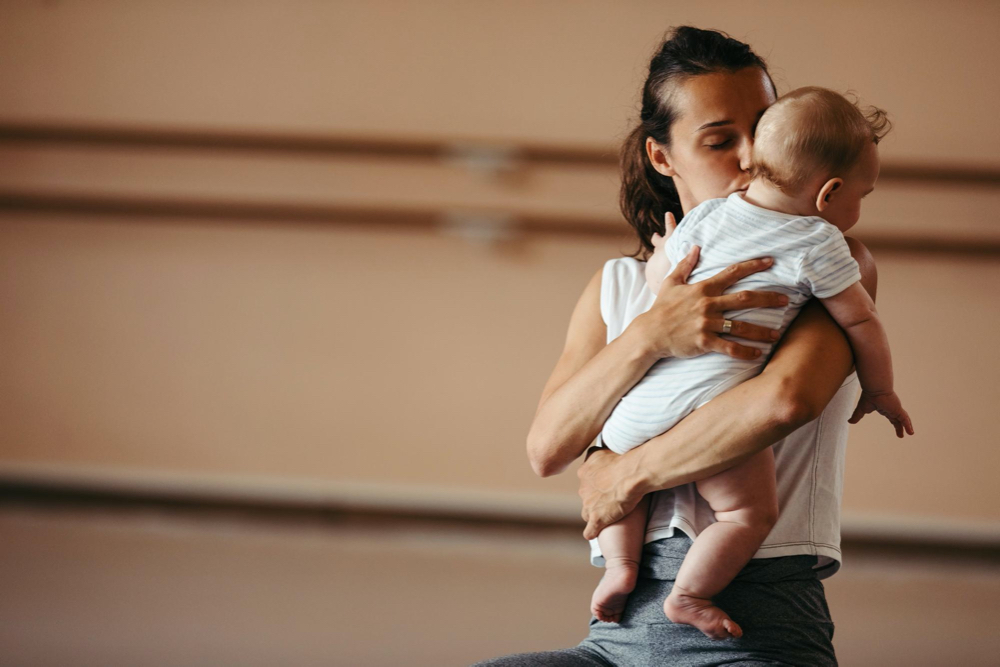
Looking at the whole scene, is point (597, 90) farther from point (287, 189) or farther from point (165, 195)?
point (165, 195)

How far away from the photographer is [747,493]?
27.0 inches

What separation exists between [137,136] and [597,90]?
3.39 feet

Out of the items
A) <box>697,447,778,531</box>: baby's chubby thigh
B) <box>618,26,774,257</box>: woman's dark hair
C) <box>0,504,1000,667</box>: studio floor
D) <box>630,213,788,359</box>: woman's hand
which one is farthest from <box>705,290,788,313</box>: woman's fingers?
<box>0,504,1000,667</box>: studio floor

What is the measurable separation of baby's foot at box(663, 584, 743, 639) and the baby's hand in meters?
0.21

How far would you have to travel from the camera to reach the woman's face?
80 centimetres

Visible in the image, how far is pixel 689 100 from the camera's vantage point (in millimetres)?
826

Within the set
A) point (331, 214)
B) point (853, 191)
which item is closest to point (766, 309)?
point (853, 191)

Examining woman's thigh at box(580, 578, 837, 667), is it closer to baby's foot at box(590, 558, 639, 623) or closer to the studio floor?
baby's foot at box(590, 558, 639, 623)

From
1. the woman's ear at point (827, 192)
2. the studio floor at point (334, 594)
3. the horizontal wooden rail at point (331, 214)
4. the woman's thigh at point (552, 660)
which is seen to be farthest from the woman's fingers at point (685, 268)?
the horizontal wooden rail at point (331, 214)

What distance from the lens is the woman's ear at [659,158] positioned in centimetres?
87

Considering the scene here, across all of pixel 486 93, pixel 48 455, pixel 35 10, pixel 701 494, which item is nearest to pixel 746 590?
pixel 701 494

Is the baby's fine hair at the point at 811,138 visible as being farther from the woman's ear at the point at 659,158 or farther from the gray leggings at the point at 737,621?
the gray leggings at the point at 737,621

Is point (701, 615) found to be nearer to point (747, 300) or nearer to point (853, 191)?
point (747, 300)

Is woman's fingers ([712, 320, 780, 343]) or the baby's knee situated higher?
woman's fingers ([712, 320, 780, 343])
